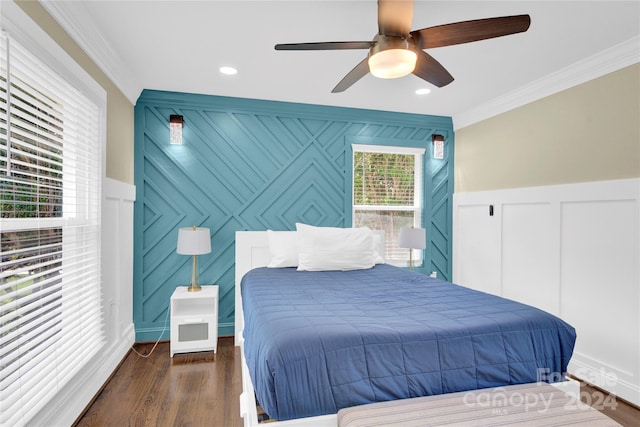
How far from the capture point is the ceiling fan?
62.6 inches

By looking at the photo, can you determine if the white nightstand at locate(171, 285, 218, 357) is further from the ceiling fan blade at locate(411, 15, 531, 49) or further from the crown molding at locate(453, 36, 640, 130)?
the crown molding at locate(453, 36, 640, 130)

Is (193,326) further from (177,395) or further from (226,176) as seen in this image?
(226,176)

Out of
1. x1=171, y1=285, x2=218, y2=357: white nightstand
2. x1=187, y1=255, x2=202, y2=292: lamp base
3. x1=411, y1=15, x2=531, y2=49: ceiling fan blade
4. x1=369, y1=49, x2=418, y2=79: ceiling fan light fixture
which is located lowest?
x1=171, y1=285, x2=218, y2=357: white nightstand

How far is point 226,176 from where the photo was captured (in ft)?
12.0

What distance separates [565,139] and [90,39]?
370 centimetres

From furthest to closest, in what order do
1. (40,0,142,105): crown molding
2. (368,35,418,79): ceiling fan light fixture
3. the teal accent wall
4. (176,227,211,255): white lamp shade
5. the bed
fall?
the teal accent wall < (176,227,211,255): white lamp shade < (40,0,142,105): crown molding < (368,35,418,79): ceiling fan light fixture < the bed

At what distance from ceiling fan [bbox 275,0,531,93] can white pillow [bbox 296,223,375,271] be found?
1656 millimetres

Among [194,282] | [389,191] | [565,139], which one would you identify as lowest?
[194,282]

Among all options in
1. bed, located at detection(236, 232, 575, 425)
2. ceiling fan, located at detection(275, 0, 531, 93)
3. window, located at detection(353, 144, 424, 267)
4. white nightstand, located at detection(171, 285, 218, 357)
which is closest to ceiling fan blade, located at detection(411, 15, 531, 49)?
ceiling fan, located at detection(275, 0, 531, 93)

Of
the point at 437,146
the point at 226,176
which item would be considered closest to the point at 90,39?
the point at 226,176

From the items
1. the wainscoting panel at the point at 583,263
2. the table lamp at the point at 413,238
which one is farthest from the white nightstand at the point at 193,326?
the wainscoting panel at the point at 583,263

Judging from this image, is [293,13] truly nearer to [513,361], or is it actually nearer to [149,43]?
[149,43]

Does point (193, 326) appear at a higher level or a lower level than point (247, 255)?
lower

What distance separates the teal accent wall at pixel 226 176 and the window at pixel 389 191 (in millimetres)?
170
